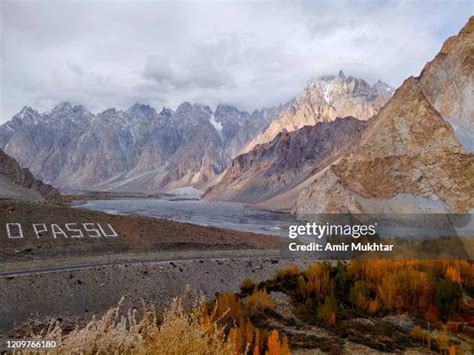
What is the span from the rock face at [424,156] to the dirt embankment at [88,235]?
23330 mm

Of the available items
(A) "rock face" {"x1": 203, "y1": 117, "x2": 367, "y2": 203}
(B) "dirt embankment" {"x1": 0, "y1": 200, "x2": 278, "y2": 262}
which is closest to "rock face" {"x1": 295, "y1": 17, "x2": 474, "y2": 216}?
(B) "dirt embankment" {"x1": 0, "y1": 200, "x2": 278, "y2": 262}

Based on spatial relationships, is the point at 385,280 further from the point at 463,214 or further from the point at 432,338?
the point at 463,214

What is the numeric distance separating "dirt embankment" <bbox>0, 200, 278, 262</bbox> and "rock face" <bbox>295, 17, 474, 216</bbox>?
23.3 m

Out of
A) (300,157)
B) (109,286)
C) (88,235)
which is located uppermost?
(300,157)

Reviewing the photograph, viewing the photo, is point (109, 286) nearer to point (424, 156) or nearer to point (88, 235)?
point (88, 235)

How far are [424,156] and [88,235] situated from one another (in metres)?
47.7

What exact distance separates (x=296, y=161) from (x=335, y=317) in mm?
171712

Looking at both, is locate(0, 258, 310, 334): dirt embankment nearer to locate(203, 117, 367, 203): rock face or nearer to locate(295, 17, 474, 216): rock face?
locate(295, 17, 474, 216): rock face

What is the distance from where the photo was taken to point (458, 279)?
58.4 ft

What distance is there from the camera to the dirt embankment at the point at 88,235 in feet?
105

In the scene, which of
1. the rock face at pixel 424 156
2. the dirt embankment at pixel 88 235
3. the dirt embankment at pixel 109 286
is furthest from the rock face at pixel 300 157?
the dirt embankment at pixel 109 286

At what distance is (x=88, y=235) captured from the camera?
124 ft

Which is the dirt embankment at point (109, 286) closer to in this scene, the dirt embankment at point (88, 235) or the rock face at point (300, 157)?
the dirt embankment at point (88, 235)

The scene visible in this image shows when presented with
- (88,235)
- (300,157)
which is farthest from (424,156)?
(300,157)
